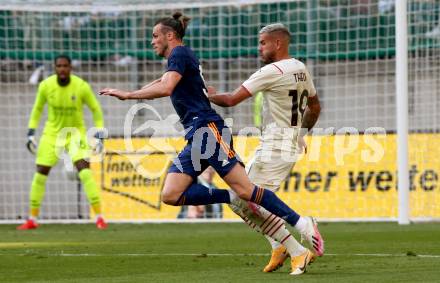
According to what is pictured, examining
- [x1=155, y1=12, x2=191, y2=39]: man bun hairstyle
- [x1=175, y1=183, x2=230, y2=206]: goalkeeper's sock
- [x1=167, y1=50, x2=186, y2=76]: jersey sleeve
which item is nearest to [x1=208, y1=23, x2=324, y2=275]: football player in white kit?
[x1=175, y1=183, x2=230, y2=206]: goalkeeper's sock

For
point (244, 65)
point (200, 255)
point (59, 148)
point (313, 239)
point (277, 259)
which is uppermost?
point (244, 65)

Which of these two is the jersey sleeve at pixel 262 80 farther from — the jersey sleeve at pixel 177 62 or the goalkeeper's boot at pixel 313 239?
the goalkeeper's boot at pixel 313 239

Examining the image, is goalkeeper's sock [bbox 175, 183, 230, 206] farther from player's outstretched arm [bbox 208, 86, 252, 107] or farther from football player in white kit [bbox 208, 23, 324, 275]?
player's outstretched arm [bbox 208, 86, 252, 107]

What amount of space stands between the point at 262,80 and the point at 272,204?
102cm

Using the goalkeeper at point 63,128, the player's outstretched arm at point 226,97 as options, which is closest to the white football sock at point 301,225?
the player's outstretched arm at point 226,97

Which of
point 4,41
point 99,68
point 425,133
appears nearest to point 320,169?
point 425,133

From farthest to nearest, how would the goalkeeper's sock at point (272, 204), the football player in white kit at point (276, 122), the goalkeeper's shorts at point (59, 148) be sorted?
the goalkeeper's shorts at point (59, 148), the football player in white kit at point (276, 122), the goalkeeper's sock at point (272, 204)

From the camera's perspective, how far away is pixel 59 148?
15.2 meters

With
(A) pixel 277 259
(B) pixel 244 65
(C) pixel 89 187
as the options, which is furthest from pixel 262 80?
(B) pixel 244 65

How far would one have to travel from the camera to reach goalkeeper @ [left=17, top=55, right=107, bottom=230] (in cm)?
1518

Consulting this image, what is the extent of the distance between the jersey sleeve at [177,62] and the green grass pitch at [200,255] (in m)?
1.59

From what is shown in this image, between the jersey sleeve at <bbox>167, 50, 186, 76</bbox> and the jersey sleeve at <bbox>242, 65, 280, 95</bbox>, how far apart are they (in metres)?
0.53

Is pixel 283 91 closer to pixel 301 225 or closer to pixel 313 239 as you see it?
pixel 301 225

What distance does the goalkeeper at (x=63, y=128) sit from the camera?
1518 centimetres
